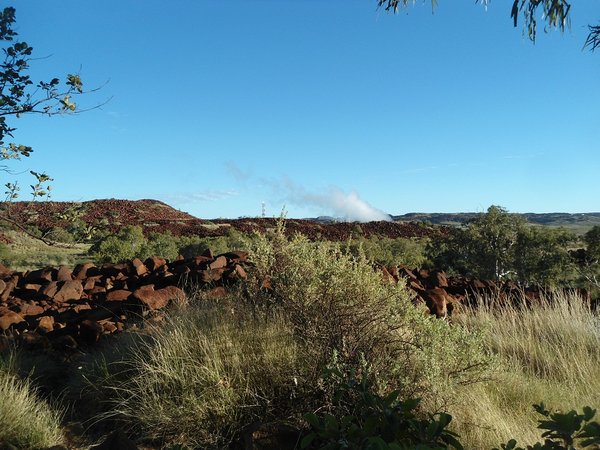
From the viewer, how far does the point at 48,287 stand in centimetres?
710

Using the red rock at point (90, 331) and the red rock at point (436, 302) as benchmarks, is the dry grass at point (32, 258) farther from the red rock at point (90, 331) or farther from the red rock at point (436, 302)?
the red rock at point (436, 302)

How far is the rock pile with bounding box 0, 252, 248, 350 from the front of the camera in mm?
5660

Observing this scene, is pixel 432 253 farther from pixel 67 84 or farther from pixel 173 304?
pixel 67 84

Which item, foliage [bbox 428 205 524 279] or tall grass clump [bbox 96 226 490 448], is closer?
tall grass clump [bbox 96 226 490 448]

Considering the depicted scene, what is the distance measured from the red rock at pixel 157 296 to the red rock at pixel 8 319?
139 centimetres

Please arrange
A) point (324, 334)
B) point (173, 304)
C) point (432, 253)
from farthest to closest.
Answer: point (432, 253)
point (173, 304)
point (324, 334)

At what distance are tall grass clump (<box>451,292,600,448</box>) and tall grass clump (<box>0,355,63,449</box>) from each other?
9.62 feet

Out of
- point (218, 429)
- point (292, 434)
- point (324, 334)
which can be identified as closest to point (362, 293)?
point (324, 334)

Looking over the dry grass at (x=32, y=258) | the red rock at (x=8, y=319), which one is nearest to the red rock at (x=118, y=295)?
the red rock at (x=8, y=319)

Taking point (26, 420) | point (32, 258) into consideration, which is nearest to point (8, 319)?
point (26, 420)

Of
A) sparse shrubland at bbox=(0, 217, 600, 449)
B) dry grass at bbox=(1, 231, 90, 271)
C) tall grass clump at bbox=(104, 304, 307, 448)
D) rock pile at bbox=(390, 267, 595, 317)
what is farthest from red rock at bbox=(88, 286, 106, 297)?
dry grass at bbox=(1, 231, 90, 271)

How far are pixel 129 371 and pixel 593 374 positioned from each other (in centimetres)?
461

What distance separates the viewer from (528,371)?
531 cm

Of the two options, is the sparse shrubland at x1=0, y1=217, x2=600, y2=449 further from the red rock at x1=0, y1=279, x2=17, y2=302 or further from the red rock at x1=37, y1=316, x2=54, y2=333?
the red rock at x1=0, y1=279, x2=17, y2=302
